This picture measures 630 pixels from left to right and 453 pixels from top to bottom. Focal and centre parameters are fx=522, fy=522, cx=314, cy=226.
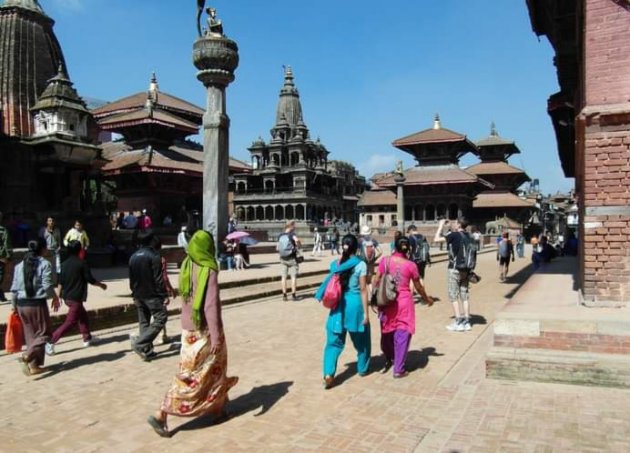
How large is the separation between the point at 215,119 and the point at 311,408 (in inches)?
469

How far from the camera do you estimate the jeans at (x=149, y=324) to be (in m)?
6.80

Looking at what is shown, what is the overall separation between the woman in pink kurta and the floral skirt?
88.6 inches

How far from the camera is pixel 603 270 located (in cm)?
656

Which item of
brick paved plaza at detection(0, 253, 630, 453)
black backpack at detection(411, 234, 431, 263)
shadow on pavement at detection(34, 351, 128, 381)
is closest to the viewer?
brick paved plaza at detection(0, 253, 630, 453)

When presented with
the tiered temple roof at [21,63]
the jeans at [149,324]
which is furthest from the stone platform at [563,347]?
the tiered temple roof at [21,63]

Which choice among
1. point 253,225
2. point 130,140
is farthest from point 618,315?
point 253,225

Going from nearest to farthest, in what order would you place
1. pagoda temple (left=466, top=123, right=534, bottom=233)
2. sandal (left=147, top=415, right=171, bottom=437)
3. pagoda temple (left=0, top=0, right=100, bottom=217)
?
sandal (left=147, top=415, right=171, bottom=437), pagoda temple (left=0, top=0, right=100, bottom=217), pagoda temple (left=466, top=123, right=534, bottom=233)

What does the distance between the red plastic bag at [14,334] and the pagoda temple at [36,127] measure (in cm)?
1426

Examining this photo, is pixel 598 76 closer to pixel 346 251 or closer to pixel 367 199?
pixel 346 251

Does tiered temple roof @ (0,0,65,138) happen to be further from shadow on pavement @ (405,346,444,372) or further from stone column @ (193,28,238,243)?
shadow on pavement @ (405,346,444,372)

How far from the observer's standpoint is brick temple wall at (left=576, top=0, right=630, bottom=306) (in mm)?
6488

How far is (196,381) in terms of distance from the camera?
446 centimetres

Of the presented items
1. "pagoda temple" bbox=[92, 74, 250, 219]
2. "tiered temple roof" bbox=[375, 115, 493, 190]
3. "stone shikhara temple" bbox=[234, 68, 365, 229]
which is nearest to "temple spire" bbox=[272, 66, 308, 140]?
"stone shikhara temple" bbox=[234, 68, 365, 229]

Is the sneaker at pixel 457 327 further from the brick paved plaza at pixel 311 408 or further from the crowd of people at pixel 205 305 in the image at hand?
the brick paved plaza at pixel 311 408
